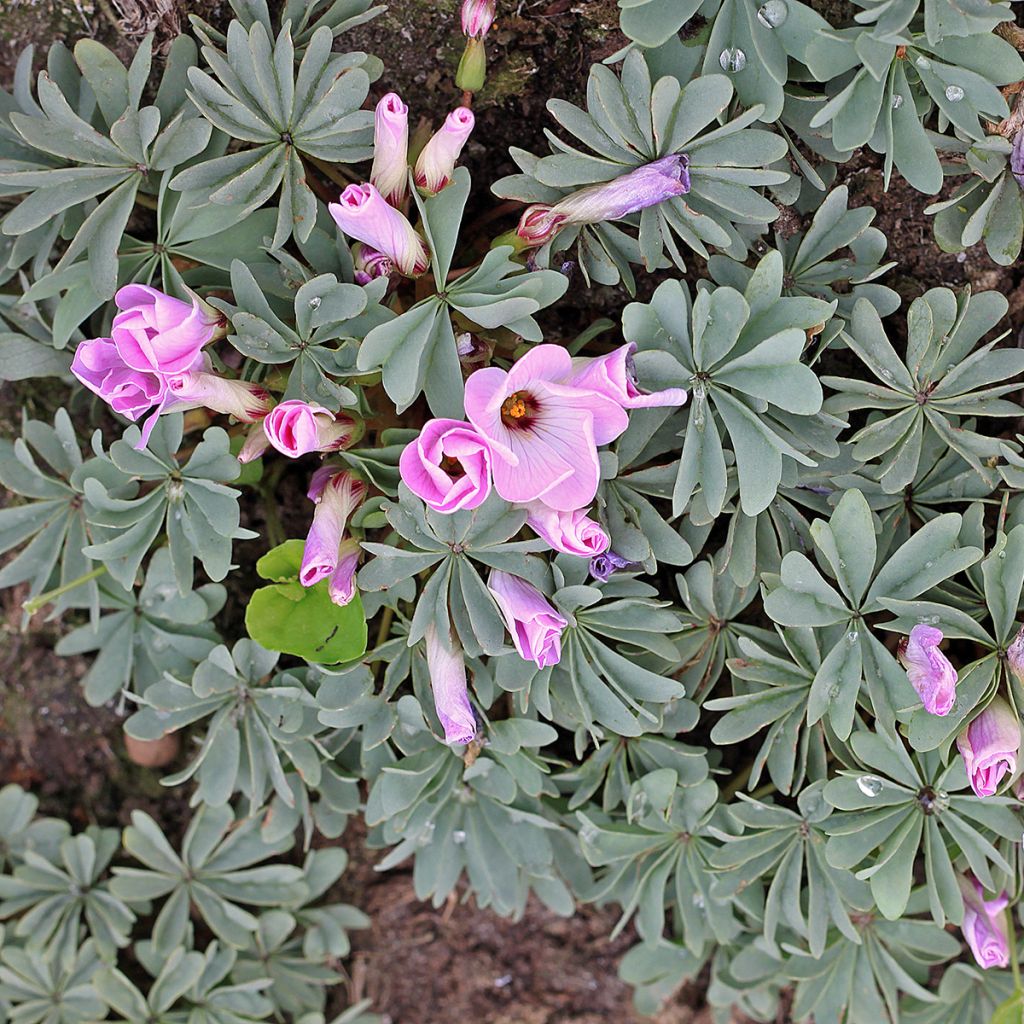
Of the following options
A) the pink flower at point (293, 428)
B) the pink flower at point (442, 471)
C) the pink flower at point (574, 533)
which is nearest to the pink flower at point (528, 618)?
the pink flower at point (574, 533)

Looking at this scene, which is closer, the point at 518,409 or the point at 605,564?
the point at 518,409

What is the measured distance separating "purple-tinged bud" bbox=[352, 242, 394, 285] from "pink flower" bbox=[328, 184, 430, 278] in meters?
0.02

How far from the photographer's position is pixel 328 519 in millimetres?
1445

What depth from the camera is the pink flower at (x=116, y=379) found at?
52.9 inches

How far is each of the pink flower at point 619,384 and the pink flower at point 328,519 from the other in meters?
0.39

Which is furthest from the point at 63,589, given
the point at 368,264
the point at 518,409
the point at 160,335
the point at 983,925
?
the point at 983,925

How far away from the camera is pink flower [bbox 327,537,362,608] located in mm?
1466

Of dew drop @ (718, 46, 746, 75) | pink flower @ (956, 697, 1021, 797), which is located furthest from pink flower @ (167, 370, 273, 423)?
pink flower @ (956, 697, 1021, 797)

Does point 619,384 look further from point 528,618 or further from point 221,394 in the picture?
point 221,394

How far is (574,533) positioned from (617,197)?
0.47 meters

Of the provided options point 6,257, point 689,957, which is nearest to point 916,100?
point 6,257

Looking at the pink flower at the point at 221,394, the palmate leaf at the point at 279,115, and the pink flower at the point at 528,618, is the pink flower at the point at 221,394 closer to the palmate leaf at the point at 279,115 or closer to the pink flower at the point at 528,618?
the palmate leaf at the point at 279,115

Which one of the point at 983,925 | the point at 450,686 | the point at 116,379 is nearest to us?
the point at 116,379

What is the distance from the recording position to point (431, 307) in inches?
54.7
